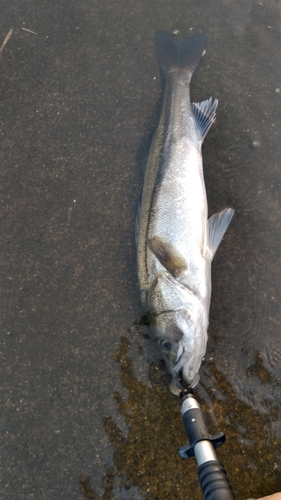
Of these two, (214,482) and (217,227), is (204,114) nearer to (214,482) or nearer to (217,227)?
(217,227)

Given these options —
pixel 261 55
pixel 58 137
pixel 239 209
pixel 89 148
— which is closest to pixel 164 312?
pixel 239 209

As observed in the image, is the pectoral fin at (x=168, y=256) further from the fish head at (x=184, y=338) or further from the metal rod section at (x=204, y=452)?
the metal rod section at (x=204, y=452)

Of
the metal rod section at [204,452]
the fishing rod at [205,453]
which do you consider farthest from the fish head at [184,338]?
the metal rod section at [204,452]

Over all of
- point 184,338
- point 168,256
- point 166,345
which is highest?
point 168,256

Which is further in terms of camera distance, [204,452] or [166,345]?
[166,345]

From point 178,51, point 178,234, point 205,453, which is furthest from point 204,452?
point 178,51

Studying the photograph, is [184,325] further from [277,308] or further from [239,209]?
[239,209]
